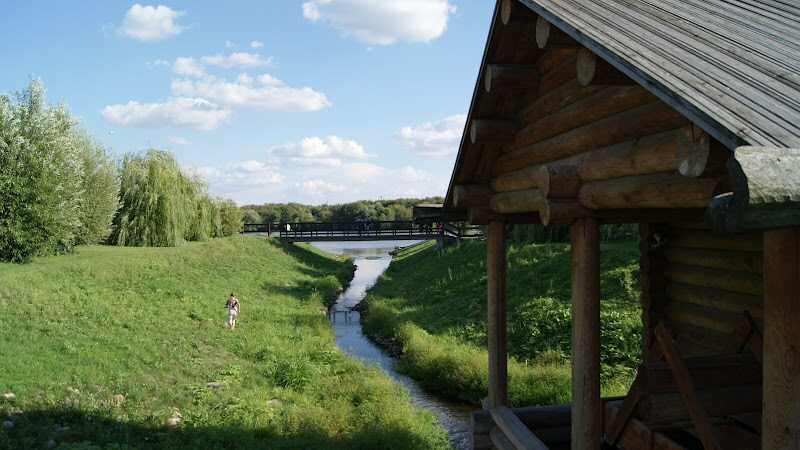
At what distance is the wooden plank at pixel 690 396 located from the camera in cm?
380

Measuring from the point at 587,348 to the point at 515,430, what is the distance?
1.85 meters

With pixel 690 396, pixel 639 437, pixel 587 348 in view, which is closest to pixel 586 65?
pixel 587 348

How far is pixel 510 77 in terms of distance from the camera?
5.12m

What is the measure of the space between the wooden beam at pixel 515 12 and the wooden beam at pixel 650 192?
4.98 feet

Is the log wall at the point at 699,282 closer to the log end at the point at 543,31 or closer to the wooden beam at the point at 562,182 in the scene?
the wooden beam at the point at 562,182

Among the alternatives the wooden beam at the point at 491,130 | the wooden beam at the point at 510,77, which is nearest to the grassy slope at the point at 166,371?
the wooden beam at the point at 491,130

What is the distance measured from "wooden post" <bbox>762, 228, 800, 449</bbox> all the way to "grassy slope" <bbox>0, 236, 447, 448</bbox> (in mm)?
6799

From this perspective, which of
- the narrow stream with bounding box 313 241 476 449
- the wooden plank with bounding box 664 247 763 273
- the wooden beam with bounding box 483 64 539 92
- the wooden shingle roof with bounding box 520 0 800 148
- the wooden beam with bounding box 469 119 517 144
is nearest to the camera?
the wooden shingle roof with bounding box 520 0 800 148

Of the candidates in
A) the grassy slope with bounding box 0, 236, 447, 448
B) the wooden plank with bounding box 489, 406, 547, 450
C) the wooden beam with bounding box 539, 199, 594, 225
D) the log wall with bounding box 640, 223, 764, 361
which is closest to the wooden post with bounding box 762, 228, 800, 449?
the wooden beam with bounding box 539, 199, 594, 225

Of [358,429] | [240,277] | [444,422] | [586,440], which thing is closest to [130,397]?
[358,429]

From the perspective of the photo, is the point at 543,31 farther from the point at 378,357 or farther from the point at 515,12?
the point at 378,357

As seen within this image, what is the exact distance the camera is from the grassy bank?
10938 mm

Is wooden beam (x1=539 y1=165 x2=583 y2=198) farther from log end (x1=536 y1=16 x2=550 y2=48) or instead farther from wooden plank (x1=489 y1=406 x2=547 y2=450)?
wooden plank (x1=489 y1=406 x2=547 y2=450)

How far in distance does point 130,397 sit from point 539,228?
16644mm
